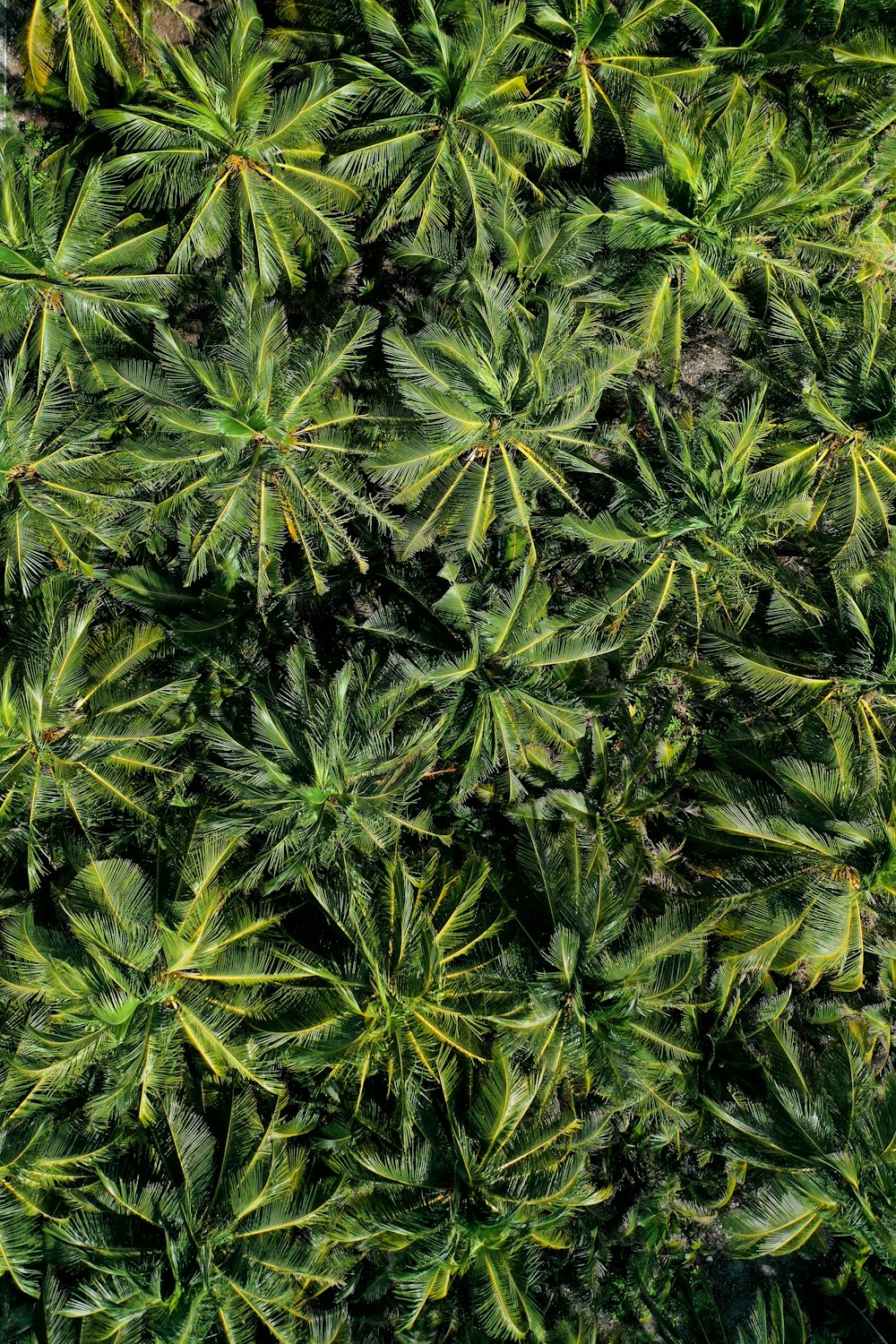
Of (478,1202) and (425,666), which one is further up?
(425,666)

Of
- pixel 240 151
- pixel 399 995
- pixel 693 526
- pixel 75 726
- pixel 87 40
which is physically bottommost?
pixel 399 995

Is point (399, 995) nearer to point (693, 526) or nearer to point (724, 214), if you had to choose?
point (693, 526)

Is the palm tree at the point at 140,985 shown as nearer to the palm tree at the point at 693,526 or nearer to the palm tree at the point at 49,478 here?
the palm tree at the point at 49,478

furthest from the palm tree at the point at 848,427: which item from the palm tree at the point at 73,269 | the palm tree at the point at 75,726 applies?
the palm tree at the point at 75,726

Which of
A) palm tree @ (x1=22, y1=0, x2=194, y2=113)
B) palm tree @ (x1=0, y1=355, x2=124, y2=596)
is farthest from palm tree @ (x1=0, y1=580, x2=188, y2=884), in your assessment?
palm tree @ (x1=22, y1=0, x2=194, y2=113)

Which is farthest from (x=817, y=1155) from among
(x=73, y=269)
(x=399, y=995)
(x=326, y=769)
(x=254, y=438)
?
(x=73, y=269)

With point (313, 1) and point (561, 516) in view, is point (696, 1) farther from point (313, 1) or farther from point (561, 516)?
point (561, 516)
